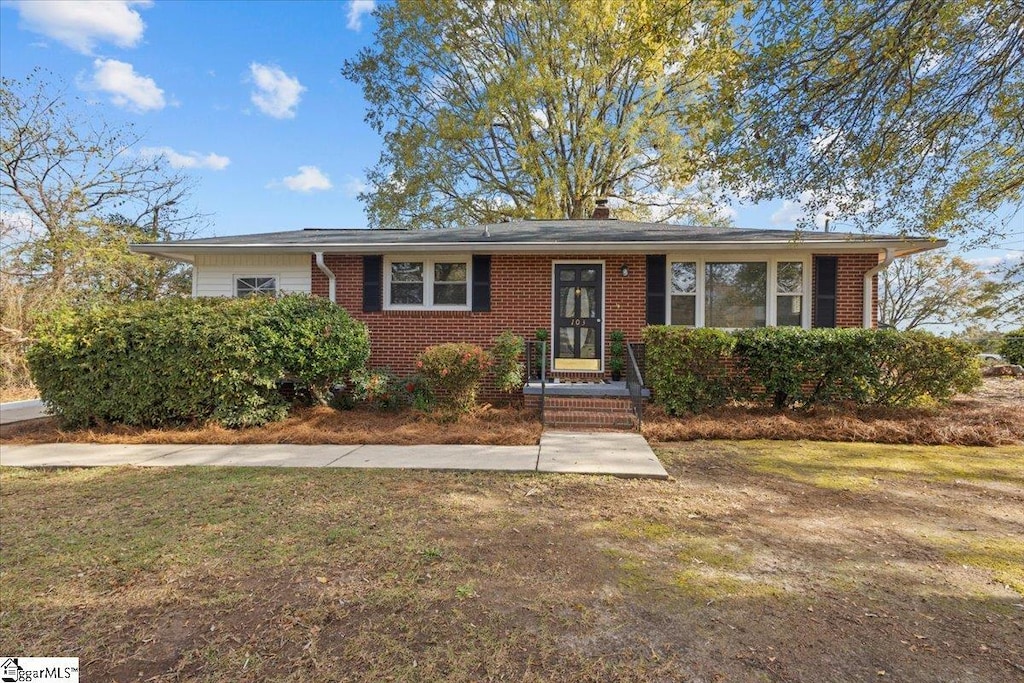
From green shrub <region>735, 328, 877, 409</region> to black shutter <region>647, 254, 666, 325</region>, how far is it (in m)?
1.84

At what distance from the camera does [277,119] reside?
14.2 metres

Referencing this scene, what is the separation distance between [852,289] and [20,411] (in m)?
15.5

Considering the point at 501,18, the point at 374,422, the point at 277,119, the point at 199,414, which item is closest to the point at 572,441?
the point at 374,422

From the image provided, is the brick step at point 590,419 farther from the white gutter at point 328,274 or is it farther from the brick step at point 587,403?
the white gutter at point 328,274

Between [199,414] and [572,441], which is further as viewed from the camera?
[199,414]

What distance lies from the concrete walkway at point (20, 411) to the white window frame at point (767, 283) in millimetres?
11352

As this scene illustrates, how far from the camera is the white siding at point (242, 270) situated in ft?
32.0

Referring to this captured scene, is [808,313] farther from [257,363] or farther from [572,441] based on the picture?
[257,363]

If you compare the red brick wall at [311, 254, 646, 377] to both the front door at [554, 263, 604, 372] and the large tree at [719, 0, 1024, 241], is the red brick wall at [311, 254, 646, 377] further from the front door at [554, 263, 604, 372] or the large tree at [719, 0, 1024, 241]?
the large tree at [719, 0, 1024, 241]

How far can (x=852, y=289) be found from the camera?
8.90 m

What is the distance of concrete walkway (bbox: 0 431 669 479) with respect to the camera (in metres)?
5.23

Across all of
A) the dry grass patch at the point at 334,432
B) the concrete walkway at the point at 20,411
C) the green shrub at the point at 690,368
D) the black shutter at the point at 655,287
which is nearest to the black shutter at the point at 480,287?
the dry grass patch at the point at 334,432

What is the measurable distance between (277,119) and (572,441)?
1326 centimetres

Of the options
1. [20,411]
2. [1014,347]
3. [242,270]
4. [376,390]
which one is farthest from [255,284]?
[1014,347]
